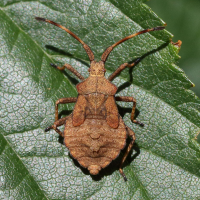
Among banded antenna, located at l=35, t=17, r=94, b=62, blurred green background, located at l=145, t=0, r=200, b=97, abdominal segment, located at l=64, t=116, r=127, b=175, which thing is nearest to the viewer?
abdominal segment, located at l=64, t=116, r=127, b=175

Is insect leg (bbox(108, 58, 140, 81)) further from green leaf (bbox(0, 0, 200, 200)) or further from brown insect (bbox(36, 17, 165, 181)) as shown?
green leaf (bbox(0, 0, 200, 200))

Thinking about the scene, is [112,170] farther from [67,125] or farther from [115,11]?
[115,11]

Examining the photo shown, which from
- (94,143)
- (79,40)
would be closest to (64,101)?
(94,143)

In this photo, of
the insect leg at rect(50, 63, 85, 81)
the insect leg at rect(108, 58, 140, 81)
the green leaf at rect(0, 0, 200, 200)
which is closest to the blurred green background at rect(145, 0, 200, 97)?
the green leaf at rect(0, 0, 200, 200)

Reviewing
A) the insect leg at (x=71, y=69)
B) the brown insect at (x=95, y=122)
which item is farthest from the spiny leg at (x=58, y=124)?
the insect leg at (x=71, y=69)

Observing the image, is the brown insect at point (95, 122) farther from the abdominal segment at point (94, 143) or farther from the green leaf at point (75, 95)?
the green leaf at point (75, 95)

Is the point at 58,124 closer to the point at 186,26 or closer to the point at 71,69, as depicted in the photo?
the point at 71,69
